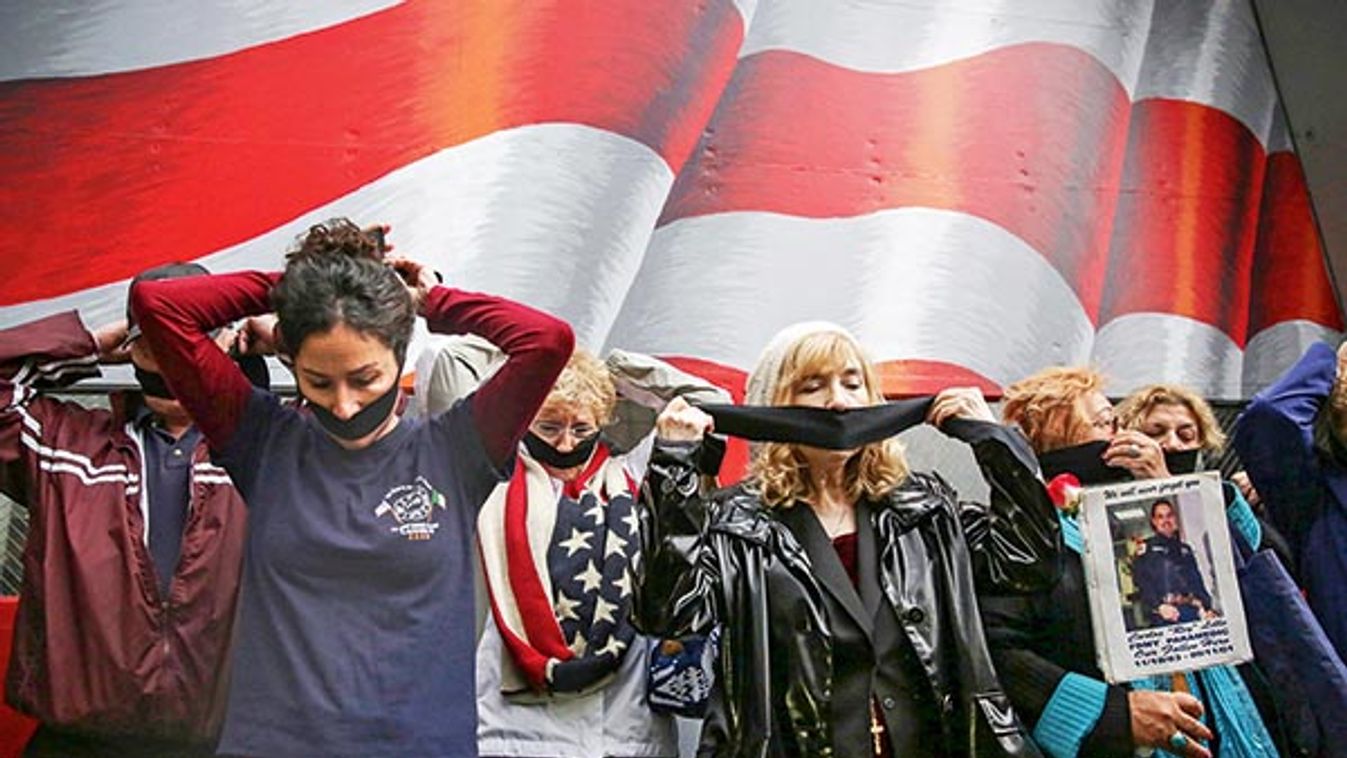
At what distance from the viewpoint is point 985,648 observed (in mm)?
3254

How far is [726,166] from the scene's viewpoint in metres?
5.03

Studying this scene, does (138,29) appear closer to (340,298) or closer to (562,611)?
(340,298)

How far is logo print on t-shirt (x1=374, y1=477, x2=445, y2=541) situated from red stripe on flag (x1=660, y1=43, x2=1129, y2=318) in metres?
2.10

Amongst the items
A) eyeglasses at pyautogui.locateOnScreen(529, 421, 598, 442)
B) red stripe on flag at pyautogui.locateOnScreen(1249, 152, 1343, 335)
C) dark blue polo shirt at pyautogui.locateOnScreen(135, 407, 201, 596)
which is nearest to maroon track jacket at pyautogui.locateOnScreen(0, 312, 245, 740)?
dark blue polo shirt at pyautogui.locateOnScreen(135, 407, 201, 596)

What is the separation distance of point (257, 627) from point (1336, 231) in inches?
173

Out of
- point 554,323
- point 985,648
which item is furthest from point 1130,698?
point 554,323

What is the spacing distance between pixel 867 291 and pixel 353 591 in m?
2.64

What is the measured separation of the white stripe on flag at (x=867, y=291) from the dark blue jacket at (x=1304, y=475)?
126 centimetres

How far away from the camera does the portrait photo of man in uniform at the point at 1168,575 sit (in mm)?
3389

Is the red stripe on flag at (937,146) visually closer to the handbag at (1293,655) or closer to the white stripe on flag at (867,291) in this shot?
the white stripe on flag at (867,291)

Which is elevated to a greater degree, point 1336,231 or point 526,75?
point 1336,231

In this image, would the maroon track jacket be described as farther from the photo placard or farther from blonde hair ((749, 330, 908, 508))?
the photo placard

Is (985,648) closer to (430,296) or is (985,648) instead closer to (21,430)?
(430,296)

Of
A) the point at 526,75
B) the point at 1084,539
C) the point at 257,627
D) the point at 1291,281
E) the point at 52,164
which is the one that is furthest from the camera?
the point at 1291,281
